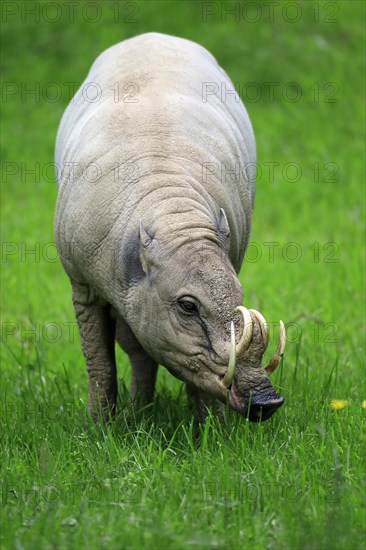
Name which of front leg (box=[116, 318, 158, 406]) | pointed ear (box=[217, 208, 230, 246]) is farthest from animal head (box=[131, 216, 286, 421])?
front leg (box=[116, 318, 158, 406])

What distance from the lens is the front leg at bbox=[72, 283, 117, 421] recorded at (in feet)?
19.6

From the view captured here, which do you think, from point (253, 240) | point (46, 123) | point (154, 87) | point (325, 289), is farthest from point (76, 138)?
point (46, 123)

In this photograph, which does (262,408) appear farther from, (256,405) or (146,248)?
(146,248)

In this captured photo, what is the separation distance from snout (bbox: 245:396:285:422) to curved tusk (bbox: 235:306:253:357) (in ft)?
0.75

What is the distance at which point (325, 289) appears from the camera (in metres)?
8.95

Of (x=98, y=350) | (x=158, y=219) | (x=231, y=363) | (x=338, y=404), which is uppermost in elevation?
(x=158, y=219)

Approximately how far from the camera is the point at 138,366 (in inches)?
261

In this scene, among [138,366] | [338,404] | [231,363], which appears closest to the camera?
[231,363]

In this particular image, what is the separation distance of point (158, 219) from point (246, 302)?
3.43 m

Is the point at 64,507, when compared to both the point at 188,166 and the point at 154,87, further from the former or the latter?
the point at 154,87

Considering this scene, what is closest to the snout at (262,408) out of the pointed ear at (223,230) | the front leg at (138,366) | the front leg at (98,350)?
the pointed ear at (223,230)

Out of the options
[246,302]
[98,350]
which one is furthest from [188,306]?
[246,302]

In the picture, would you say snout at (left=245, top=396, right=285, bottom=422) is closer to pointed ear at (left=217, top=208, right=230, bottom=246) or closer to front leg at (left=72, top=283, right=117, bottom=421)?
pointed ear at (left=217, top=208, right=230, bottom=246)

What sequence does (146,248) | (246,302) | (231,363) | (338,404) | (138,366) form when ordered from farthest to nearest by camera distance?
(246,302), (138,366), (338,404), (146,248), (231,363)
